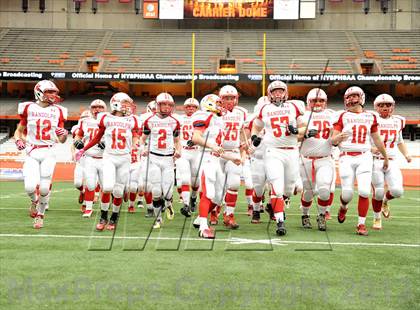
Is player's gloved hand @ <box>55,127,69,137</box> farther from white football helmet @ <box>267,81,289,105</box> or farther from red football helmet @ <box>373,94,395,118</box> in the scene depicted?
red football helmet @ <box>373,94,395,118</box>

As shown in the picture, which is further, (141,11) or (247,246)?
(141,11)

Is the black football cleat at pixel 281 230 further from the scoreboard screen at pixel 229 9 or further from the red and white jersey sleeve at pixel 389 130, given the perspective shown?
the scoreboard screen at pixel 229 9

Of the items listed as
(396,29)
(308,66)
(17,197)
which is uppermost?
(396,29)

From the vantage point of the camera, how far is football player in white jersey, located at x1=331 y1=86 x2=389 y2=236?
731 centimetres

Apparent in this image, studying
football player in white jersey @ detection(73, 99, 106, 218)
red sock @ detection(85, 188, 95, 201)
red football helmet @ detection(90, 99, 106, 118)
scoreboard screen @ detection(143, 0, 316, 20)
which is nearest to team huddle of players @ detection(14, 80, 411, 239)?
football player in white jersey @ detection(73, 99, 106, 218)

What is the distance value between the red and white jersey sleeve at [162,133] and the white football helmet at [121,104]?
0.65m

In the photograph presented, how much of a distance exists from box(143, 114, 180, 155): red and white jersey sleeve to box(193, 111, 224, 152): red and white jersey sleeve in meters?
0.90

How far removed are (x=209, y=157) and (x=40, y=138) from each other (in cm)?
231

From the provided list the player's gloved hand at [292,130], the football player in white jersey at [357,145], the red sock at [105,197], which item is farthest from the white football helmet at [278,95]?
the red sock at [105,197]

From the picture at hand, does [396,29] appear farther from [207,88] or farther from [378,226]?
[378,226]

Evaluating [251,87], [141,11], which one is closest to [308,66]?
[251,87]

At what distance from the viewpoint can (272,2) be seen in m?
37.0

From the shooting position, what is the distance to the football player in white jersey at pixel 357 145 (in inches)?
288

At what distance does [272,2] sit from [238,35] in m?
3.16
